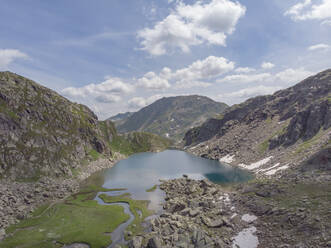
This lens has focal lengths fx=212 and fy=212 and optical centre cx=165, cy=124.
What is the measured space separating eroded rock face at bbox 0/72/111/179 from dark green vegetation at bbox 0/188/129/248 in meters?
44.8

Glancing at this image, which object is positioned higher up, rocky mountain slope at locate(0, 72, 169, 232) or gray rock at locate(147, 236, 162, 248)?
rocky mountain slope at locate(0, 72, 169, 232)

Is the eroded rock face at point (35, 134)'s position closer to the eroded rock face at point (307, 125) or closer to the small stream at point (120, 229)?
the small stream at point (120, 229)

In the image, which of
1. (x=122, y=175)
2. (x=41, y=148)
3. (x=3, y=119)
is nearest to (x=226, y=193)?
(x=122, y=175)

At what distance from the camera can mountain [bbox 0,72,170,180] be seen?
119812mm

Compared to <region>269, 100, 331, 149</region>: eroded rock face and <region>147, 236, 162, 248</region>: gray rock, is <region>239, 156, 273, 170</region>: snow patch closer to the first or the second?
<region>269, 100, 331, 149</region>: eroded rock face

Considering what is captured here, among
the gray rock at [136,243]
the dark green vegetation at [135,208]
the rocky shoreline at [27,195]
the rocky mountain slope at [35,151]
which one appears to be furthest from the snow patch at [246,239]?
the rocky mountain slope at [35,151]

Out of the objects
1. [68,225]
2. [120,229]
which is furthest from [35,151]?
[120,229]

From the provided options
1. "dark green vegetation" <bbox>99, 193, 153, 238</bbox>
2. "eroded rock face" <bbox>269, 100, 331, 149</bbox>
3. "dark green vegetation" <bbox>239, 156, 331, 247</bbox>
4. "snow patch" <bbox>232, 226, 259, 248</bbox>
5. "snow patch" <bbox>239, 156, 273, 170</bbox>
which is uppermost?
"eroded rock face" <bbox>269, 100, 331, 149</bbox>

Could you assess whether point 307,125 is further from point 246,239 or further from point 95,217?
point 95,217

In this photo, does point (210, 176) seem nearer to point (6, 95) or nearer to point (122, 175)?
point (122, 175)

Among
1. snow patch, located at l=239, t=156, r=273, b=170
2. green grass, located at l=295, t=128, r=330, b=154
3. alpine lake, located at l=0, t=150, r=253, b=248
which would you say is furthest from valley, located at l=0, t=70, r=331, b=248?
green grass, located at l=295, t=128, r=330, b=154

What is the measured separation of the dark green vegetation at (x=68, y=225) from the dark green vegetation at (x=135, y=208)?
4746 mm

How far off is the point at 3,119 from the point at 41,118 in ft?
95.7

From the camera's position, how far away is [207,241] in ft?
168
